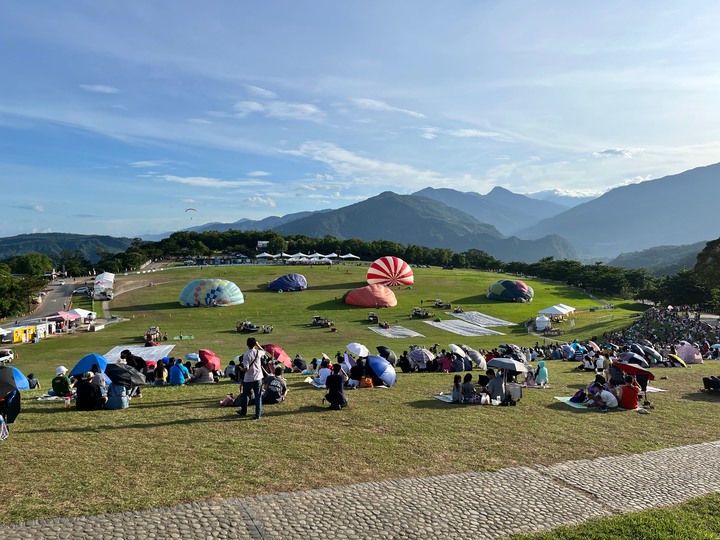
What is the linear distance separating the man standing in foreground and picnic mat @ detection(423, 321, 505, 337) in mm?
Answer: 30154

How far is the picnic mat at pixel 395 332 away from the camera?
38.5 m

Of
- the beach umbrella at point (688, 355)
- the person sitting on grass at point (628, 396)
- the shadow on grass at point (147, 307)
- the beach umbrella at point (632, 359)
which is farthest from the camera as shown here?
the shadow on grass at point (147, 307)

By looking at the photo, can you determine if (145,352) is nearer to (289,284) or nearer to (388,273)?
(289,284)

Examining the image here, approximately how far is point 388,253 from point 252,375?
10413 centimetres

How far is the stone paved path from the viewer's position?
20.5 ft

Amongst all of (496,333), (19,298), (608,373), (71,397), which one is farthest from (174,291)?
(608,373)

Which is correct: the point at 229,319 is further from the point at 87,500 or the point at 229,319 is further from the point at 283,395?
the point at 87,500

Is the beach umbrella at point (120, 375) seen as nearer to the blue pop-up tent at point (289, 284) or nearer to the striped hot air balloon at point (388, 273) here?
the blue pop-up tent at point (289, 284)

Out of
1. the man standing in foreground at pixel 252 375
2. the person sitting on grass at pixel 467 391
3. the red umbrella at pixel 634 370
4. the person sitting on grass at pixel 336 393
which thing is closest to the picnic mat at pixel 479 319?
the red umbrella at pixel 634 370

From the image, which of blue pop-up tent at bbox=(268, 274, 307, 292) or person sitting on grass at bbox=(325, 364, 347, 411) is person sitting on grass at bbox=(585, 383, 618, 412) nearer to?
person sitting on grass at bbox=(325, 364, 347, 411)

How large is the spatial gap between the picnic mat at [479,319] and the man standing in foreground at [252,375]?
1427 inches

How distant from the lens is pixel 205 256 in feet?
365

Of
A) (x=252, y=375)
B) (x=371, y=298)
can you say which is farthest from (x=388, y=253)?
(x=252, y=375)

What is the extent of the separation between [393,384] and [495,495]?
8.41 metres
